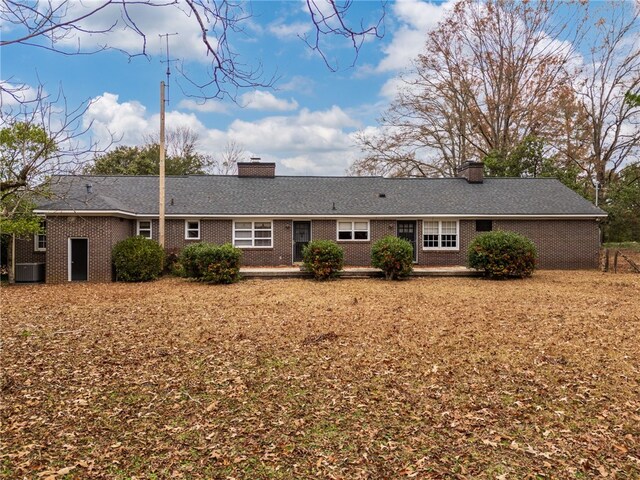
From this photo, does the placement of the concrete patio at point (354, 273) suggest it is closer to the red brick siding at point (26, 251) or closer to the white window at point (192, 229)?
the white window at point (192, 229)

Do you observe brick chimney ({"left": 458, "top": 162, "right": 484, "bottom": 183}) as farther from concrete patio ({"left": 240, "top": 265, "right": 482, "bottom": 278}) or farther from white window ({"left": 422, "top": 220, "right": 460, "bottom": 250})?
concrete patio ({"left": 240, "top": 265, "right": 482, "bottom": 278})

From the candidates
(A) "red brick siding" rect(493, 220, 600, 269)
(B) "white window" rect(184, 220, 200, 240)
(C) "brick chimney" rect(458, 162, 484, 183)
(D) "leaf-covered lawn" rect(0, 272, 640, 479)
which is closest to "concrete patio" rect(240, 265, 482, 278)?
(B) "white window" rect(184, 220, 200, 240)

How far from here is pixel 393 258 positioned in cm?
1495

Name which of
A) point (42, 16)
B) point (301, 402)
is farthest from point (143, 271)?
point (42, 16)

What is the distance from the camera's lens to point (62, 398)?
4.66 m

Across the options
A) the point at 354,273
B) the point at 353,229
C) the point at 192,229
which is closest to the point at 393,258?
the point at 354,273

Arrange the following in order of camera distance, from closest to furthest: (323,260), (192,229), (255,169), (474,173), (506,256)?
(506,256) < (323,260) < (192,229) < (474,173) < (255,169)

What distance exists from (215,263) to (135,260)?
10.2 ft

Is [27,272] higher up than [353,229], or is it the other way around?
[353,229]

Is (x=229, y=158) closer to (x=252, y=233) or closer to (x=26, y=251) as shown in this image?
(x=252, y=233)

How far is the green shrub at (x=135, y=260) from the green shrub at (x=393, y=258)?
8342 mm

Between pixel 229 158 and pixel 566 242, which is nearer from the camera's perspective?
pixel 566 242

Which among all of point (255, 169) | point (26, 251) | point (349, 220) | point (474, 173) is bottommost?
point (26, 251)

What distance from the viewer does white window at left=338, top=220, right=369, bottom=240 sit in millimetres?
18891
